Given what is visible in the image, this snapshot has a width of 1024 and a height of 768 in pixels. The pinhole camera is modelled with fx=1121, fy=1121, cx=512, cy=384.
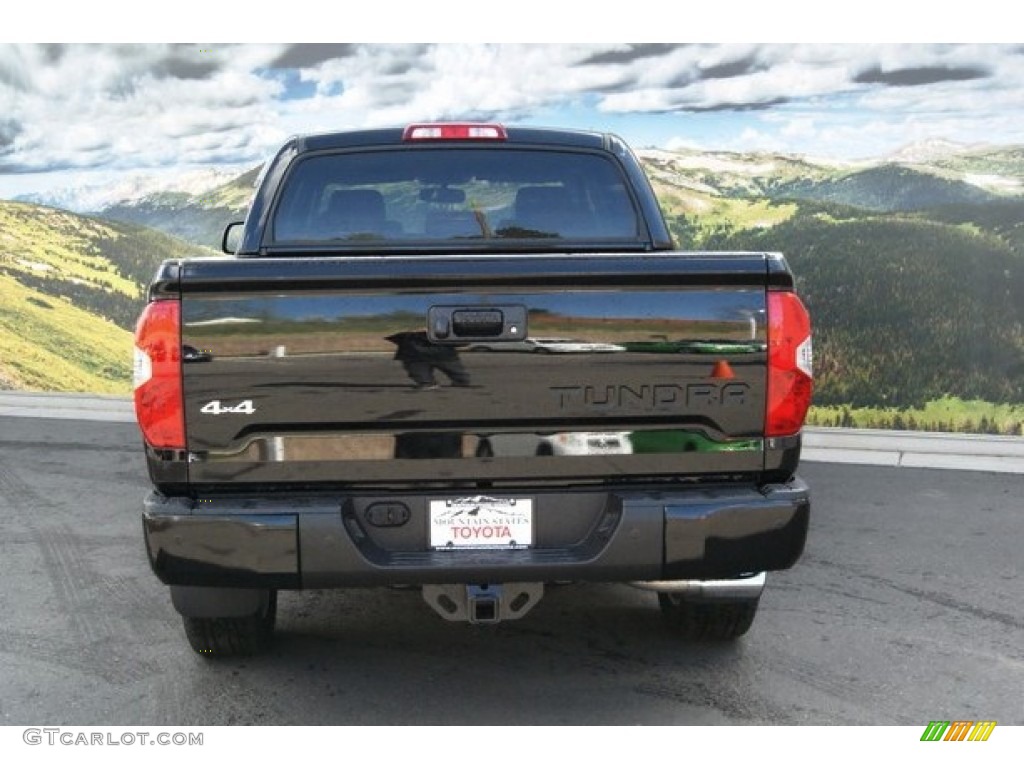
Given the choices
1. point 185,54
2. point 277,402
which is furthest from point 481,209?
point 185,54

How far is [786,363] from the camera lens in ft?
11.2

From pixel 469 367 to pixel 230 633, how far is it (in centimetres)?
160

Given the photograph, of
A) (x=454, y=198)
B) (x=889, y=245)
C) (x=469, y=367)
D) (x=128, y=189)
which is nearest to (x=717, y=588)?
(x=469, y=367)

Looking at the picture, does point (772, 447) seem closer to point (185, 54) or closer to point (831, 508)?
point (831, 508)

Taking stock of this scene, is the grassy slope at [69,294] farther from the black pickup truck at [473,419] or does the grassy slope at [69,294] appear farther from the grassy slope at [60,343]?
the black pickup truck at [473,419]

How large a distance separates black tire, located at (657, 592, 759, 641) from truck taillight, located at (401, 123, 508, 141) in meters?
2.10

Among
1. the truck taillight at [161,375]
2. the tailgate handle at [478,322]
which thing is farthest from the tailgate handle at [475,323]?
the truck taillight at [161,375]

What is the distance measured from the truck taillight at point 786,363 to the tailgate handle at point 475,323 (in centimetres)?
77

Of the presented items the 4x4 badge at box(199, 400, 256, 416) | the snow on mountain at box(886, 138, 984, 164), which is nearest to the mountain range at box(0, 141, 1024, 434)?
the snow on mountain at box(886, 138, 984, 164)

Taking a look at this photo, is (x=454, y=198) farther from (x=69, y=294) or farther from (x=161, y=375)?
(x=69, y=294)

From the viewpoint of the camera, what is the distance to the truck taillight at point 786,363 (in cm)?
341

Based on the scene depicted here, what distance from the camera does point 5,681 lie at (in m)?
4.13

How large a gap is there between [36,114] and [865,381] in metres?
8.98

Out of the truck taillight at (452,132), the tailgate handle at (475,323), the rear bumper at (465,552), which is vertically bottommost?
the rear bumper at (465,552)
